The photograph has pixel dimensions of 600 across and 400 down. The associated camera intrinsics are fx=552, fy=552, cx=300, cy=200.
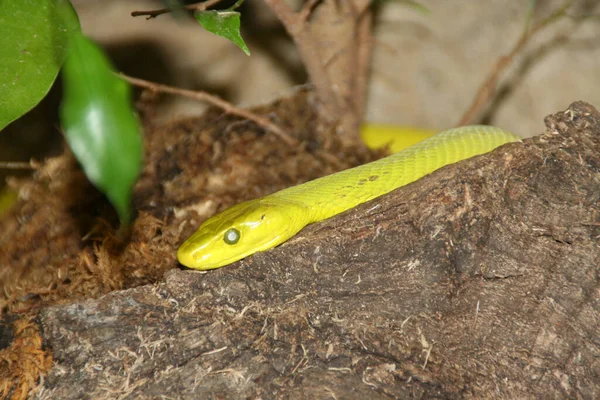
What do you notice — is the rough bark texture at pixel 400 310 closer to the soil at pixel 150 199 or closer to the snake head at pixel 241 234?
the snake head at pixel 241 234

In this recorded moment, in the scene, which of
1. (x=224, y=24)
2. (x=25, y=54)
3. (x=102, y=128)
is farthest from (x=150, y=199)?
(x=102, y=128)

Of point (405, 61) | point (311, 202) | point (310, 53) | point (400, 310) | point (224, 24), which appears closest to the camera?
point (224, 24)

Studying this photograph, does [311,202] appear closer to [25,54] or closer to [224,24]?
[224,24]

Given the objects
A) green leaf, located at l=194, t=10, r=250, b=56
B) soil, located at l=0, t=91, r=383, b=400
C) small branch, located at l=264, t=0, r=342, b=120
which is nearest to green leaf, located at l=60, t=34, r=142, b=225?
green leaf, located at l=194, t=10, r=250, b=56

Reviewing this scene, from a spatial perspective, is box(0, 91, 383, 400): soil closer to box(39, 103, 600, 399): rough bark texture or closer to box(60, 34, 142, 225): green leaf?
box(39, 103, 600, 399): rough bark texture

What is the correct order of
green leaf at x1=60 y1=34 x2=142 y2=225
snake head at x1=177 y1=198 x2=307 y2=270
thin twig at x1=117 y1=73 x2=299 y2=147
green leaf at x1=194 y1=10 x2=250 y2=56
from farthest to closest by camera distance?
1. thin twig at x1=117 y1=73 x2=299 y2=147
2. snake head at x1=177 y1=198 x2=307 y2=270
3. green leaf at x1=194 y1=10 x2=250 y2=56
4. green leaf at x1=60 y1=34 x2=142 y2=225

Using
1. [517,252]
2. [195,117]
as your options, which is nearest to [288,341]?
[517,252]
